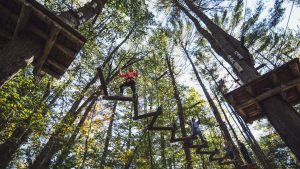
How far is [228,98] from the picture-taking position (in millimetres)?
5762

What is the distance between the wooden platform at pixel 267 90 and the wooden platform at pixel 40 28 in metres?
4.14

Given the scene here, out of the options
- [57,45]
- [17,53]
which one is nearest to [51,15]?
[57,45]

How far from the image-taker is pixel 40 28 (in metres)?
4.50

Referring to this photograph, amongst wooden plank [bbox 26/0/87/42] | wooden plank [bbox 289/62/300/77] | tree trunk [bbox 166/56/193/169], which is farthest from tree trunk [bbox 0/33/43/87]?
tree trunk [bbox 166/56/193/169]

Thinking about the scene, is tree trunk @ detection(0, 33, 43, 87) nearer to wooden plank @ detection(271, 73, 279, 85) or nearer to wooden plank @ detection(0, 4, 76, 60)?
wooden plank @ detection(0, 4, 76, 60)

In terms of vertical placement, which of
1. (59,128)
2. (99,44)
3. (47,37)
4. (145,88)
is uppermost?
(145,88)

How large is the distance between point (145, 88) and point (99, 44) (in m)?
7.98

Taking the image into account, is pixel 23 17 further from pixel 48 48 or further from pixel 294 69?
pixel 294 69

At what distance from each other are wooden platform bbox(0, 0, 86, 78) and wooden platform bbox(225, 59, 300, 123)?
13.6 feet

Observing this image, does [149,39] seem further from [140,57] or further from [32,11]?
[32,11]

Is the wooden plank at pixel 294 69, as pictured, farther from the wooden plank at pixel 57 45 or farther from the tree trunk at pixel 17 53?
the tree trunk at pixel 17 53

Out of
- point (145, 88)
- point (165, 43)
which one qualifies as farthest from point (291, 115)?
point (145, 88)

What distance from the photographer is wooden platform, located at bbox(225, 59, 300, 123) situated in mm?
5109

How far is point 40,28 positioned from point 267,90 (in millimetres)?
5434
